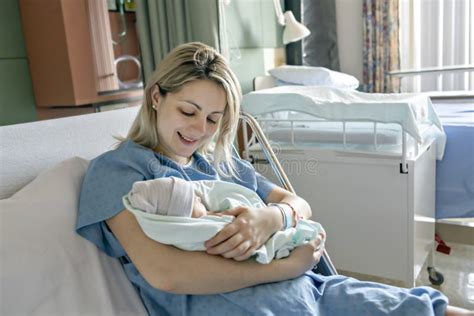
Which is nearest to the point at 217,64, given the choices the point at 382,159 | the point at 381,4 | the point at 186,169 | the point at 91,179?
the point at 186,169

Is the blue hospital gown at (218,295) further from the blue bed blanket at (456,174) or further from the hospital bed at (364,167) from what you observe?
the blue bed blanket at (456,174)

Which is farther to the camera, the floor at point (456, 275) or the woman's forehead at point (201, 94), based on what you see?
the floor at point (456, 275)

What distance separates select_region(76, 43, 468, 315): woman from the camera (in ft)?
2.94

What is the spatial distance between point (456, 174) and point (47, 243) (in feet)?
6.21

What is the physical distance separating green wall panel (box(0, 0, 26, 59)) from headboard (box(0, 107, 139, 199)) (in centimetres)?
57

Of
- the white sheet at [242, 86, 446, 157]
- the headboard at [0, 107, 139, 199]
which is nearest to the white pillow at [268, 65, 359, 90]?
the white sheet at [242, 86, 446, 157]

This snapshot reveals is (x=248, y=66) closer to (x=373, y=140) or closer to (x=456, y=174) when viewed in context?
(x=373, y=140)

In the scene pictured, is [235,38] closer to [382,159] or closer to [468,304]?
[382,159]

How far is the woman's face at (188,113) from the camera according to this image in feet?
3.52

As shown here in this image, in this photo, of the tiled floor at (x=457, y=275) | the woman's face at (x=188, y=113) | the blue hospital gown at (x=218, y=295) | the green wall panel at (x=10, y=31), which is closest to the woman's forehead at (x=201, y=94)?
the woman's face at (x=188, y=113)

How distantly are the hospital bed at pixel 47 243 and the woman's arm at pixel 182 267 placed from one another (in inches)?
4.8

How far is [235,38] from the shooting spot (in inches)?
104

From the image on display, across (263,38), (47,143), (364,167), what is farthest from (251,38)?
(47,143)

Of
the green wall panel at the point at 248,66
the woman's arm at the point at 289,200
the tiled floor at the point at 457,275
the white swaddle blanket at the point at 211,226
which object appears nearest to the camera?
the white swaddle blanket at the point at 211,226
